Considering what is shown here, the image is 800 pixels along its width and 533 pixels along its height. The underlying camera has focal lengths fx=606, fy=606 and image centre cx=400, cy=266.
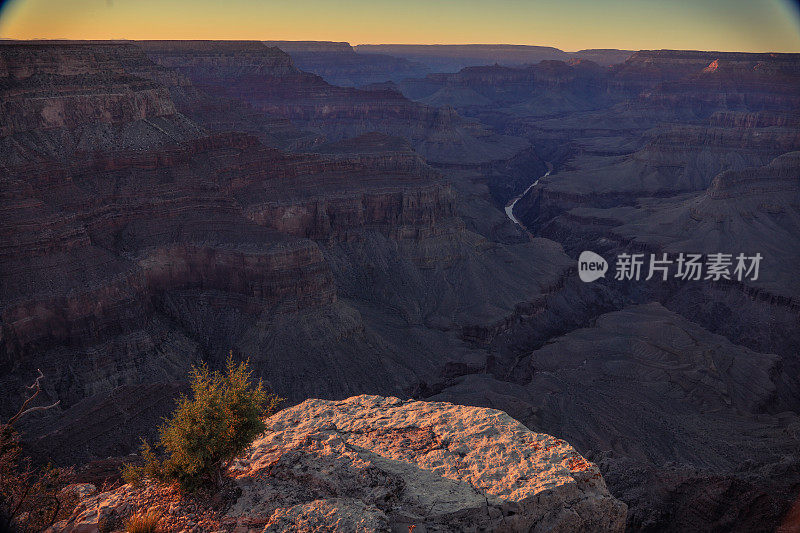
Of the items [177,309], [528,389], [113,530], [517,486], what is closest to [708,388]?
[528,389]

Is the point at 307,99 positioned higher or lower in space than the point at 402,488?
higher

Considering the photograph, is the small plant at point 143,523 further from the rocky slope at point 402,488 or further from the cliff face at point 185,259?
the cliff face at point 185,259

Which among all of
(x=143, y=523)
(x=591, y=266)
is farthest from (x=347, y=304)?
(x=591, y=266)

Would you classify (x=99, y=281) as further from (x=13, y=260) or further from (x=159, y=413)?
(x=159, y=413)

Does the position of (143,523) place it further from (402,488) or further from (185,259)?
(185,259)

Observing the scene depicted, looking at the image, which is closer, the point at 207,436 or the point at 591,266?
the point at 207,436

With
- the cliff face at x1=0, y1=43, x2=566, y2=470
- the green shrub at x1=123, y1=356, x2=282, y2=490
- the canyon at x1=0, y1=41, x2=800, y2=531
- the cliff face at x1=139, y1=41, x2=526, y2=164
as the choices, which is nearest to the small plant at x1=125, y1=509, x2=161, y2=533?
the green shrub at x1=123, y1=356, x2=282, y2=490
